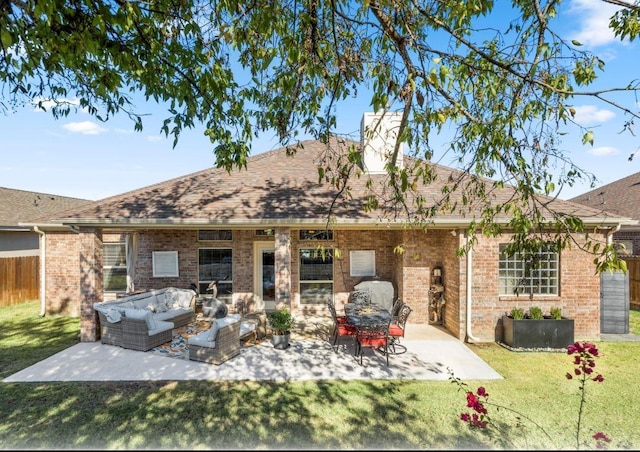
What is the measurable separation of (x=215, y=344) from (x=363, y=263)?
591cm

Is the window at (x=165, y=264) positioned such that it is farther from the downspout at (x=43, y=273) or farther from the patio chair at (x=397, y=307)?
the patio chair at (x=397, y=307)

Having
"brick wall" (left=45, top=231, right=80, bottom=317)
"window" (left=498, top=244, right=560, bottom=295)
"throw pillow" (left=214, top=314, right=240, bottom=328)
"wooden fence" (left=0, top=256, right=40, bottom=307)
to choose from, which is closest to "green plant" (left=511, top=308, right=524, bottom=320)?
"window" (left=498, top=244, right=560, bottom=295)

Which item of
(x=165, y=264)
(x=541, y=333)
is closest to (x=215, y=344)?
(x=165, y=264)

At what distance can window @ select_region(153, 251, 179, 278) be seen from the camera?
11.4 metres

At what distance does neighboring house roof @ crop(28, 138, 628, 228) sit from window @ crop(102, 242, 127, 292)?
2.66 m

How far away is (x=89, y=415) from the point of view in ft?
16.4

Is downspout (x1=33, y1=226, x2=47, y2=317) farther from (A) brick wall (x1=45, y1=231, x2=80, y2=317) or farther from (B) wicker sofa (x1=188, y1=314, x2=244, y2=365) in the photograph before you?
(B) wicker sofa (x1=188, y1=314, x2=244, y2=365)

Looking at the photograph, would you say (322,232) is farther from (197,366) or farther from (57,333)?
(57,333)

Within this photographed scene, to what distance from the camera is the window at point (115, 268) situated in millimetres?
11742

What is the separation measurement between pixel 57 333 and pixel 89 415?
6.15 metres

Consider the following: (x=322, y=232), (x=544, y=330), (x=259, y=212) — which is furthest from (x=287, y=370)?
(x=544, y=330)

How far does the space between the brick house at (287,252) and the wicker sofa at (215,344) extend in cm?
170

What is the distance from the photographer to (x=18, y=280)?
1409cm

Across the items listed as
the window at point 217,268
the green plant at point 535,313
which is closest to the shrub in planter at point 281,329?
the window at point 217,268
